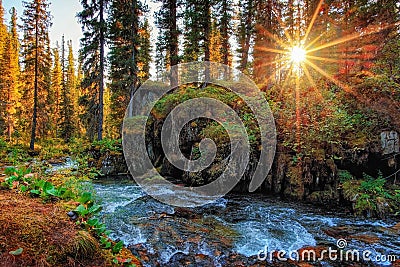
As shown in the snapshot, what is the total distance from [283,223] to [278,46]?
1481cm

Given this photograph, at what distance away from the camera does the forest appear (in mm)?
3543

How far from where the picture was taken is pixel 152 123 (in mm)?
15055

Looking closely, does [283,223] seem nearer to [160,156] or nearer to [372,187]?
[372,187]

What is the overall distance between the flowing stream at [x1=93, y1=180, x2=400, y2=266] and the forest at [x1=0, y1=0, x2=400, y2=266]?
0.05 m

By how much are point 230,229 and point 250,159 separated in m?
4.14

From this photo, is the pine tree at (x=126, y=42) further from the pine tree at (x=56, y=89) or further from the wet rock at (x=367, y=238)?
the pine tree at (x=56, y=89)

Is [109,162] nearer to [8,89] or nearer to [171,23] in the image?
[171,23]

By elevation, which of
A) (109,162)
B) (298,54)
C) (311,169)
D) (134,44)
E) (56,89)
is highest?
(56,89)

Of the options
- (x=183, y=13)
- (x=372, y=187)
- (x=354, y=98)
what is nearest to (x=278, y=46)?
(x=183, y=13)

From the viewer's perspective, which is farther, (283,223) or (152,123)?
(152,123)

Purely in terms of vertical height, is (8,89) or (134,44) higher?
(134,44)

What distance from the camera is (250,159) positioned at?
10.0 metres

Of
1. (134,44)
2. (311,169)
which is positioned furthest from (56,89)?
(311,169)

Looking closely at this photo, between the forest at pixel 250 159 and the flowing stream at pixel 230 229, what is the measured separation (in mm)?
47
